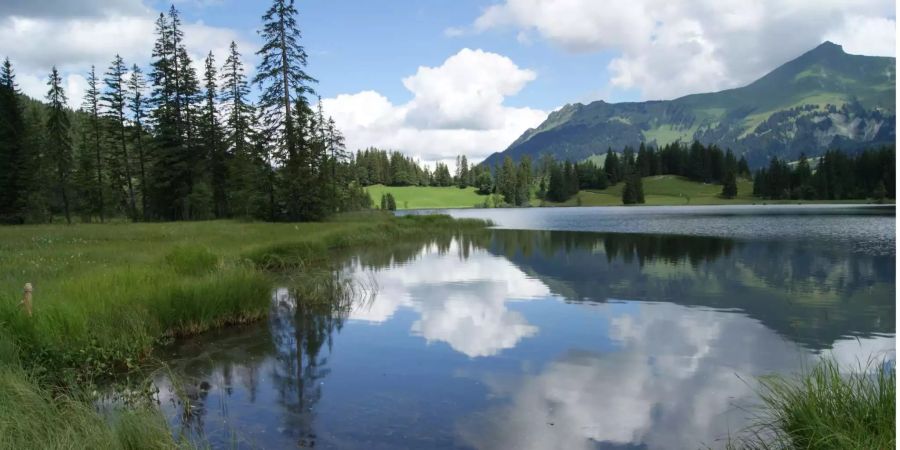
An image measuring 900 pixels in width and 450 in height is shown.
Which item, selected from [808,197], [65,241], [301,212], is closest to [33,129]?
[301,212]

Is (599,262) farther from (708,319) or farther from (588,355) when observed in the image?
(588,355)

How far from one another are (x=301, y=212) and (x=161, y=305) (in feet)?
102

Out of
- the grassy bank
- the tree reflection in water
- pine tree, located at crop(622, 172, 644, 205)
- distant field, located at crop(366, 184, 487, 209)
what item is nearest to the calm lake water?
the tree reflection in water

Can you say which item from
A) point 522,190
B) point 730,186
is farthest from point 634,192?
point 522,190

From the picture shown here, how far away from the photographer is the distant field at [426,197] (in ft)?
565

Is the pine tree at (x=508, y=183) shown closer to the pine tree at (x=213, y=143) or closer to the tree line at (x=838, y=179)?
the tree line at (x=838, y=179)

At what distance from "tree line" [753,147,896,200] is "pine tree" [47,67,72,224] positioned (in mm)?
164986

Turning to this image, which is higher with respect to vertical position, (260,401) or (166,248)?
(166,248)

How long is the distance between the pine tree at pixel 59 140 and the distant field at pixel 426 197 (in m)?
114

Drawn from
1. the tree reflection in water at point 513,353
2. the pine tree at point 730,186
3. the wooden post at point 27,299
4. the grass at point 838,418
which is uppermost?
the pine tree at point 730,186

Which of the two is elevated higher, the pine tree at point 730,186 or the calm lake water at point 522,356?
the pine tree at point 730,186

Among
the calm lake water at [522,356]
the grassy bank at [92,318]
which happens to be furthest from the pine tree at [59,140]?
the calm lake water at [522,356]

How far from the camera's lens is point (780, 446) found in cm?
628

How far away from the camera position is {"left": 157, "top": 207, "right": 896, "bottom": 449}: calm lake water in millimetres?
8014
